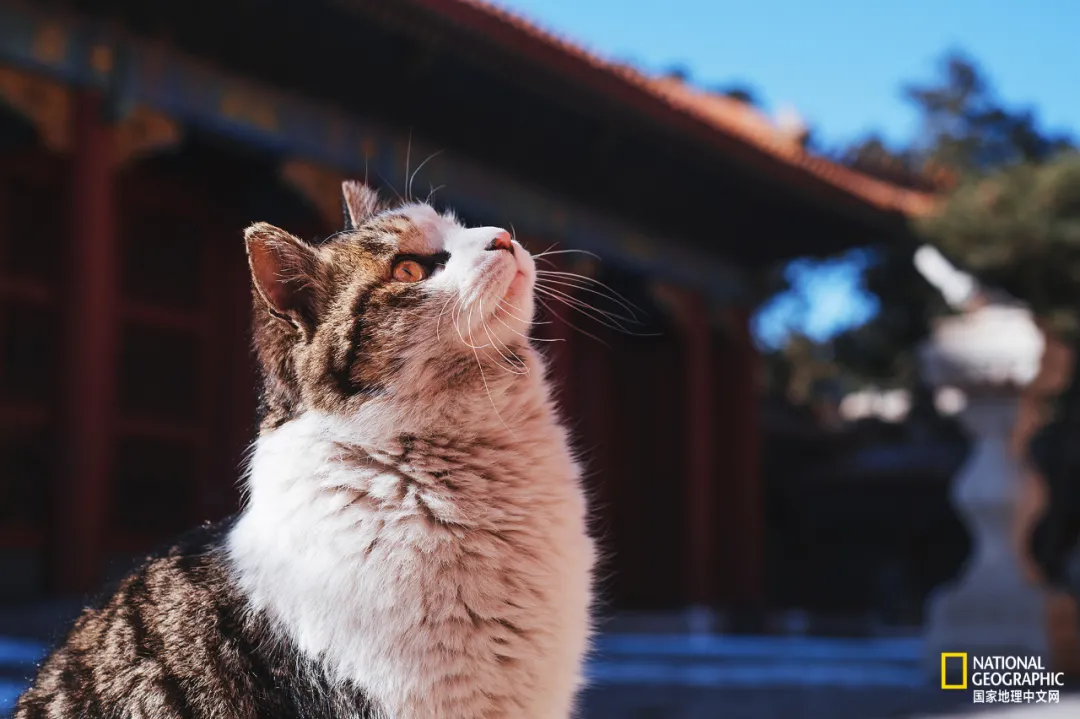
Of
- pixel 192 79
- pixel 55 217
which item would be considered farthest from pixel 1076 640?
pixel 55 217

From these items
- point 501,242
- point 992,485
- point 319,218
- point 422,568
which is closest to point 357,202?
point 501,242

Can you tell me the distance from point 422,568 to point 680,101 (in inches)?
317

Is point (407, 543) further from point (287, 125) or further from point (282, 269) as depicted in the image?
point (287, 125)

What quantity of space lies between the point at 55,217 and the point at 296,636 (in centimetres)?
693

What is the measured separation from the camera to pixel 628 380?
1162cm

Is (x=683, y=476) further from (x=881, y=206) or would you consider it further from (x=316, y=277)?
(x=316, y=277)

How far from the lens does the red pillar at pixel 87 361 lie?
233 inches

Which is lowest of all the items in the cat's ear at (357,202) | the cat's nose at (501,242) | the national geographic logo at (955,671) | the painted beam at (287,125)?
the national geographic logo at (955,671)

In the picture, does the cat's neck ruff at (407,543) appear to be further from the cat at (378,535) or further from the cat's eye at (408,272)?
the cat's eye at (408,272)

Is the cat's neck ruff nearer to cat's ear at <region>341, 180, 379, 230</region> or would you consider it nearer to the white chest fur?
the white chest fur

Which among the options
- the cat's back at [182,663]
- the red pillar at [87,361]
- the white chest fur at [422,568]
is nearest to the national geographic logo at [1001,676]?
the white chest fur at [422,568]

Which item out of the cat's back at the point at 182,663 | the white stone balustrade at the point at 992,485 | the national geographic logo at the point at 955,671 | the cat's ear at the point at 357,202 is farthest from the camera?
the white stone balustrade at the point at 992,485

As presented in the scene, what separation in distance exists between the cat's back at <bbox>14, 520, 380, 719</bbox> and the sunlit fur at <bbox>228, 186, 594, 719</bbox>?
0.14 feet

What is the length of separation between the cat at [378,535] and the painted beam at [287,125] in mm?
3138
